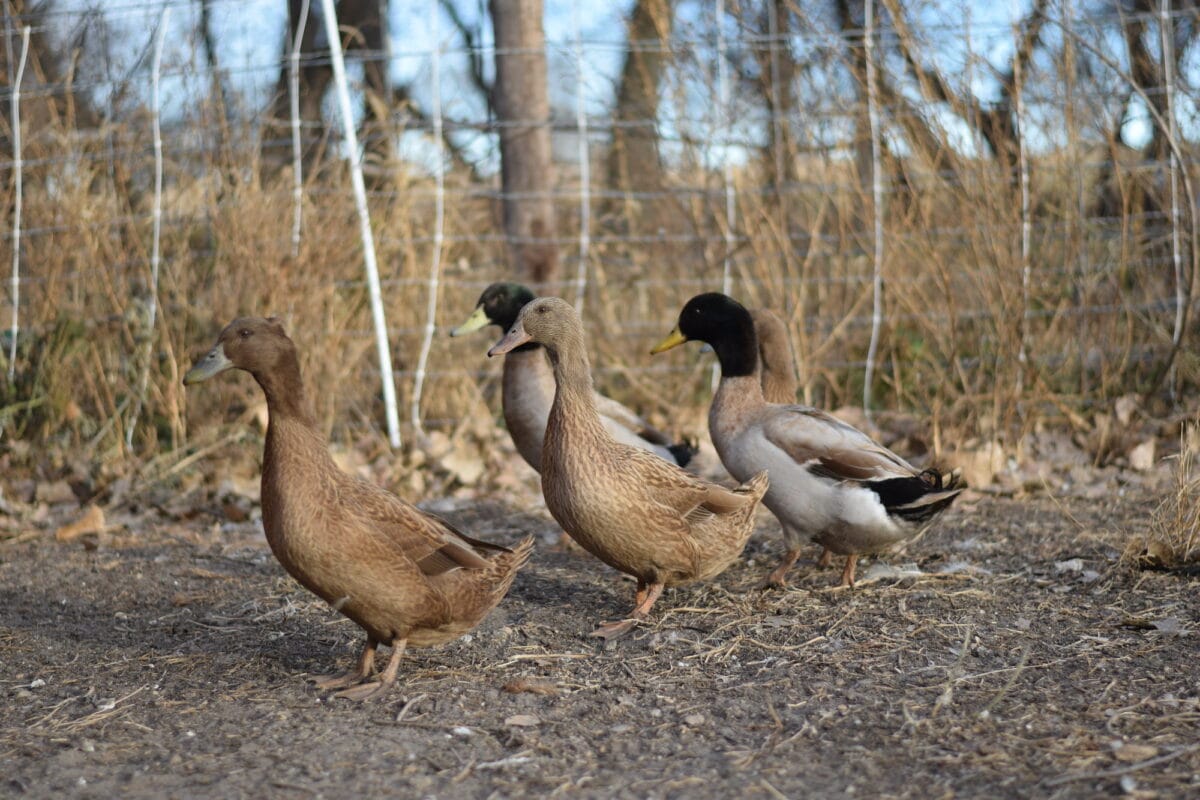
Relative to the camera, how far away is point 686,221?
27.9 feet

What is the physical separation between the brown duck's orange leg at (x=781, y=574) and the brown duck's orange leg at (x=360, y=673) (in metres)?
1.77

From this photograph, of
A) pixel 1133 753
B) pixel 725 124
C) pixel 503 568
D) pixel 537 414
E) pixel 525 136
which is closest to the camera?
pixel 1133 753

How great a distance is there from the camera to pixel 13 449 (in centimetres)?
713

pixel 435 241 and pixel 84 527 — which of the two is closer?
pixel 84 527

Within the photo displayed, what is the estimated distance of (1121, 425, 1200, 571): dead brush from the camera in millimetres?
4648

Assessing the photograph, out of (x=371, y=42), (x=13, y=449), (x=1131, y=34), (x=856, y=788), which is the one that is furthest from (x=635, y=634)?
(x=371, y=42)

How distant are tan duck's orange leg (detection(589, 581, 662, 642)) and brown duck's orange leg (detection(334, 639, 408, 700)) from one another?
80cm

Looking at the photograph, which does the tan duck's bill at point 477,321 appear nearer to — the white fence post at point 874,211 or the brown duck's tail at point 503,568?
the white fence post at point 874,211

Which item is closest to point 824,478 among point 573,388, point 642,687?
point 573,388

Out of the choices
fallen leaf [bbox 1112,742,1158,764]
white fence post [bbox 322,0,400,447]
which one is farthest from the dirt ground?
white fence post [bbox 322,0,400,447]

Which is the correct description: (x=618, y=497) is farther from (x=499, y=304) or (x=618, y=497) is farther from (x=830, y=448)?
(x=499, y=304)

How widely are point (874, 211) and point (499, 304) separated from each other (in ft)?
8.14

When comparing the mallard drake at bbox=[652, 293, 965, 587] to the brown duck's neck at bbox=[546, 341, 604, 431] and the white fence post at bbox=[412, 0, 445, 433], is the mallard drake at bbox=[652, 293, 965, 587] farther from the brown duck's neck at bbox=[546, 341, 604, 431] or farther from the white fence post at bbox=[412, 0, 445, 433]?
the white fence post at bbox=[412, 0, 445, 433]

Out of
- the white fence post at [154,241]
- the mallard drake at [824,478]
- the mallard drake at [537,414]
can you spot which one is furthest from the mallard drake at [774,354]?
the white fence post at [154,241]
